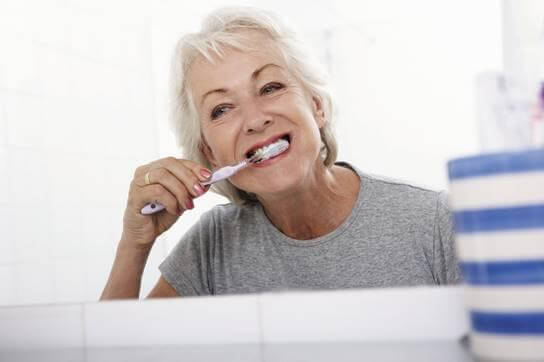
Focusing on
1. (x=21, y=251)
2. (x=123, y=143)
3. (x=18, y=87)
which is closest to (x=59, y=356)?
(x=21, y=251)

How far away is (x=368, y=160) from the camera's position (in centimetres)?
206

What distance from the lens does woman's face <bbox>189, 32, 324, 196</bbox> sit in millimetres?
821

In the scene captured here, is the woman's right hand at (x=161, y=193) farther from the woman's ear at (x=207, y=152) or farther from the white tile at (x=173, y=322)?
the white tile at (x=173, y=322)

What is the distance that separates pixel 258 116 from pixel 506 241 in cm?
55

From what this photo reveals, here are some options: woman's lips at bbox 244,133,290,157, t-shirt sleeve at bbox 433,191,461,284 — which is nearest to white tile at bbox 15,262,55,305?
woman's lips at bbox 244,133,290,157

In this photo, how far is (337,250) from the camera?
2.72 ft

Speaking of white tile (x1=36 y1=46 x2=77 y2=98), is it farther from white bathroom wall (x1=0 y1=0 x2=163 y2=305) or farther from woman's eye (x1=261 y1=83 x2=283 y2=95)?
woman's eye (x1=261 y1=83 x2=283 y2=95)

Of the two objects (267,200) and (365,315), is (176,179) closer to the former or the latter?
(267,200)

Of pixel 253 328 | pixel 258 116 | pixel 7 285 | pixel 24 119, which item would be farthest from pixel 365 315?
pixel 24 119

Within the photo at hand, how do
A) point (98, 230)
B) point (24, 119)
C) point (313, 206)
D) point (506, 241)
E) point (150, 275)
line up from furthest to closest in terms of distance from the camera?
point (98, 230) → point (24, 119) → point (150, 275) → point (313, 206) → point (506, 241)

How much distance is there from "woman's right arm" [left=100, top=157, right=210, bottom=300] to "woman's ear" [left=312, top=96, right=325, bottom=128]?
23 cm

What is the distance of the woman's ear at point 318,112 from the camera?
0.94 meters

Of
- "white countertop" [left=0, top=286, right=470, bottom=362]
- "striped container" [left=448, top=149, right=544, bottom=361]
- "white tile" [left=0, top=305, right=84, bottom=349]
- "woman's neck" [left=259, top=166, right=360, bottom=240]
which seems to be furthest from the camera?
"woman's neck" [left=259, top=166, right=360, bottom=240]

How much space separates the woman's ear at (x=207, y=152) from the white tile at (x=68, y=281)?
438mm
